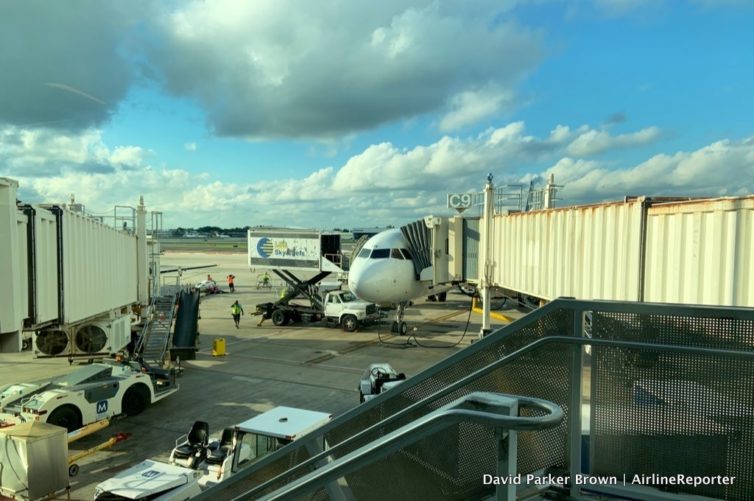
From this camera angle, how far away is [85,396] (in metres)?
Result: 12.3

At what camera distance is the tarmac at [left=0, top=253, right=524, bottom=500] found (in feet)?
40.7

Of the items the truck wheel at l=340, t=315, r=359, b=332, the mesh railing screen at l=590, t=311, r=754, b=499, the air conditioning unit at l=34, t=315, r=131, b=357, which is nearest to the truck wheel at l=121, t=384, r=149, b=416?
the air conditioning unit at l=34, t=315, r=131, b=357

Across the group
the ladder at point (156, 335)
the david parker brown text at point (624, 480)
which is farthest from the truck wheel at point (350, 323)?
the david parker brown text at point (624, 480)

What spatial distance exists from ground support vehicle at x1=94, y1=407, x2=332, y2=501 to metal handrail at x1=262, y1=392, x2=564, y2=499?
20.5ft

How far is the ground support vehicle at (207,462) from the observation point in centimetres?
835

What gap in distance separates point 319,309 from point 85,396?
17851mm

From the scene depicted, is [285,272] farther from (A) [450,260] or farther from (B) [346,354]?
(A) [450,260]

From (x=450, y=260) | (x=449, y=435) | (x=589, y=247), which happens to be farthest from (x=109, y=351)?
(x=449, y=435)

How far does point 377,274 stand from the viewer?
23391 millimetres

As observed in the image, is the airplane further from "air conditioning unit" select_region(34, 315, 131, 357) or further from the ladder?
A: "air conditioning unit" select_region(34, 315, 131, 357)

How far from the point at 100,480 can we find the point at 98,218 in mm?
8596

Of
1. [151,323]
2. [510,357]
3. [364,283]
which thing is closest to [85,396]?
[151,323]

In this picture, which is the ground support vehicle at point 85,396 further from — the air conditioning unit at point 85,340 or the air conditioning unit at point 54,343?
the air conditioning unit at point 54,343

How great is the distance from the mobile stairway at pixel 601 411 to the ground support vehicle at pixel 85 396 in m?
10.2
